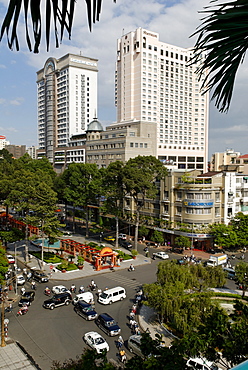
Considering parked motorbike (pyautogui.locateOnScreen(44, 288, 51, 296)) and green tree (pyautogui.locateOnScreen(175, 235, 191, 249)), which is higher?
green tree (pyautogui.locateOnScreen(175, 235, 191, 249))

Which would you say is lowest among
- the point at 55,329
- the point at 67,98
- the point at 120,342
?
the point at 55,329

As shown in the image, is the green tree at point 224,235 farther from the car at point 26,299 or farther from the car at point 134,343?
the car at point 134,343

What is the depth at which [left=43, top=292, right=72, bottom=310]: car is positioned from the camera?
96.2ft

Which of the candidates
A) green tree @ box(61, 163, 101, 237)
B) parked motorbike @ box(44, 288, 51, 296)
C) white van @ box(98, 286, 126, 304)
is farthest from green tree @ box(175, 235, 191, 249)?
parked motorbike @ box(44, 288, 51, 296)

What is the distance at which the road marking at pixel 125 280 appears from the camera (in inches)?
1415

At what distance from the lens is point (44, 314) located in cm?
2819

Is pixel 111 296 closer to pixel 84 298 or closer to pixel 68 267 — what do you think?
pixel 84 298

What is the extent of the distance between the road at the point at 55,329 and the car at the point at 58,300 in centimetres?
41

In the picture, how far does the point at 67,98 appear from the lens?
119375mm

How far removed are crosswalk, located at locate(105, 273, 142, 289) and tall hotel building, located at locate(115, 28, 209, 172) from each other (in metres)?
69.3

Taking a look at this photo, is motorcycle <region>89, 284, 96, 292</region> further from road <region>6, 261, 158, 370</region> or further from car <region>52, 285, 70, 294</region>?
car <region>52, 285, 70, 294</region>

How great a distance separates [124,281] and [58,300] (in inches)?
379

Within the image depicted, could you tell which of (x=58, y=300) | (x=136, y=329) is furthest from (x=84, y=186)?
(x=136, y=329)

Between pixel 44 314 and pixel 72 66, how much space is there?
105521 millimetres
